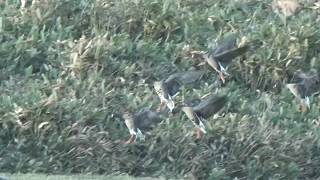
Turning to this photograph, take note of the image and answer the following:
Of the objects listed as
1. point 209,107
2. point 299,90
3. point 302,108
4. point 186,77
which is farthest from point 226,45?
point 209,107

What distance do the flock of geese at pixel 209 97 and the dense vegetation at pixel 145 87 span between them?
0.31 ft

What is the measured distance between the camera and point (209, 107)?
18.6 feet

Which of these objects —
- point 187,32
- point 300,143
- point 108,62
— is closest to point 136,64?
point 108,62

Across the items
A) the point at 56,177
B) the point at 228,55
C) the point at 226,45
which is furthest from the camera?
the point at 226,45

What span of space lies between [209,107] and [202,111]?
0.06 meters

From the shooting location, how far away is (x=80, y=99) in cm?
599

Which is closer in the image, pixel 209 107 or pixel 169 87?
pixel 209 107

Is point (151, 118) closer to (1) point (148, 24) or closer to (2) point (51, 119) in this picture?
(2) point (51, 119)

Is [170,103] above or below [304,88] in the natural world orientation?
above

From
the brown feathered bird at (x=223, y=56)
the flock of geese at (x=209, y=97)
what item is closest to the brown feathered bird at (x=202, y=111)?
the flock of geese at (x=209, y=97)

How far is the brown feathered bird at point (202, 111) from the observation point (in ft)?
18.5

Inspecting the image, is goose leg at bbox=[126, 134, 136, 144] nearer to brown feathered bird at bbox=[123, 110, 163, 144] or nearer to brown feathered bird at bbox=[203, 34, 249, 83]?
brown feathered bird at bbox=[123, 110, 163, 144]

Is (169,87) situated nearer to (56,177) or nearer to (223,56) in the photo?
(223,56)

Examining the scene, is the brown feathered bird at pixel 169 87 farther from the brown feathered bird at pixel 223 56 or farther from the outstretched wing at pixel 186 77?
the brown feathered bird at pixel 223 56
